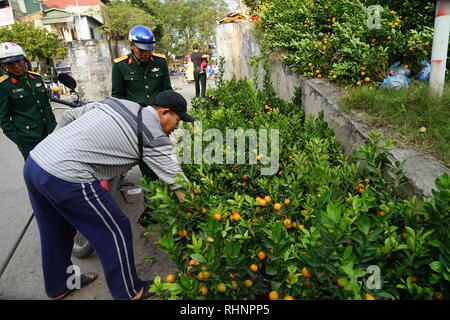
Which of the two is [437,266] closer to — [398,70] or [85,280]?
[85,280]

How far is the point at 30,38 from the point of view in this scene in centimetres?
2423

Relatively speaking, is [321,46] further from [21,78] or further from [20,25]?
[20,25]

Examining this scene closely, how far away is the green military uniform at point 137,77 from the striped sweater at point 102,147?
1.77 meters

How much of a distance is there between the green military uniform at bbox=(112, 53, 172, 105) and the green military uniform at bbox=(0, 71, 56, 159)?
0.89m

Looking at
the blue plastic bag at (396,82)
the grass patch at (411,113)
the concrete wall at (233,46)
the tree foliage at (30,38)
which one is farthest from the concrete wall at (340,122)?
the tree foliage at (30,38)

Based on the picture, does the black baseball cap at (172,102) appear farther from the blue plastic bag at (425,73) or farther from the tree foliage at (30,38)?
the tree foliage at (30,38)

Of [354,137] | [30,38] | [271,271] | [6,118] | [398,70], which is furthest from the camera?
[30,38]

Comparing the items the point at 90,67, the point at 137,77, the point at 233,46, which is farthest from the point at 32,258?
the point at 90,67

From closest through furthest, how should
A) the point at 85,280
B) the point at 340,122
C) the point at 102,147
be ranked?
the point at 102,147 → the point at 85,280 → the point at 340,122

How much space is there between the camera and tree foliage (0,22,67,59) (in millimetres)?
23766

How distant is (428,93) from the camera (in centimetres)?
328

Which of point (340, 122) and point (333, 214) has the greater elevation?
point (333, 214)

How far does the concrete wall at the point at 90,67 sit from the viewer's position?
1261 cm

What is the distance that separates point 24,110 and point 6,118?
22cm
